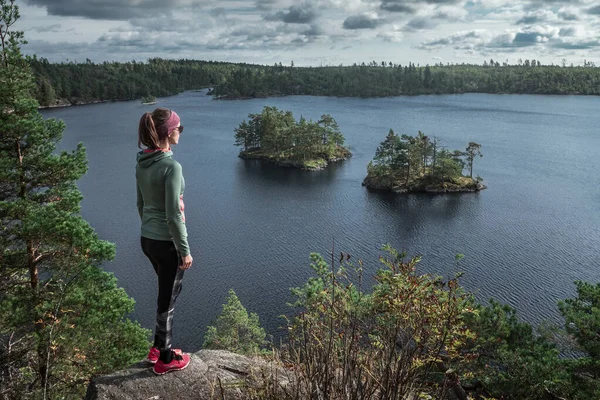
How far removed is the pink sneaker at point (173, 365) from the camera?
181 inches

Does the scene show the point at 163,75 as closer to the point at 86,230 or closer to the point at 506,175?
the point at 506,175

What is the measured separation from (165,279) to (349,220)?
3716 cm

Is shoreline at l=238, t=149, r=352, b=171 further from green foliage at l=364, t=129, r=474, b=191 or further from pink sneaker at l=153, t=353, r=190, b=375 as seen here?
pink sneaker at l=153, t=353, r=190, b=375

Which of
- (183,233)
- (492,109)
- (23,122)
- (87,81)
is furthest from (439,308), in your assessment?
(87,81)

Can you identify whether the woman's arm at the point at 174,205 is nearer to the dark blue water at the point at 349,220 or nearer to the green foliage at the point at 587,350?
the green foliage at the point at 587,350

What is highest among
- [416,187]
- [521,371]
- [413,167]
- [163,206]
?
[163,206]

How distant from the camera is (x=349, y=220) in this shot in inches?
1624

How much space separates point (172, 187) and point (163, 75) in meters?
172

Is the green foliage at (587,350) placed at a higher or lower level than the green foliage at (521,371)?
higher

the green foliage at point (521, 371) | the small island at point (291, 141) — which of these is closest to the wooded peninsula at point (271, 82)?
the small island at point (291, 141)

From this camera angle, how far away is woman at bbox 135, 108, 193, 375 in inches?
163

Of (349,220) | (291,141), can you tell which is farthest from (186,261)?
(291,141)

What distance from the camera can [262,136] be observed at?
67.8 m

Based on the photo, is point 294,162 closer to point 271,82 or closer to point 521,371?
point 521,371
